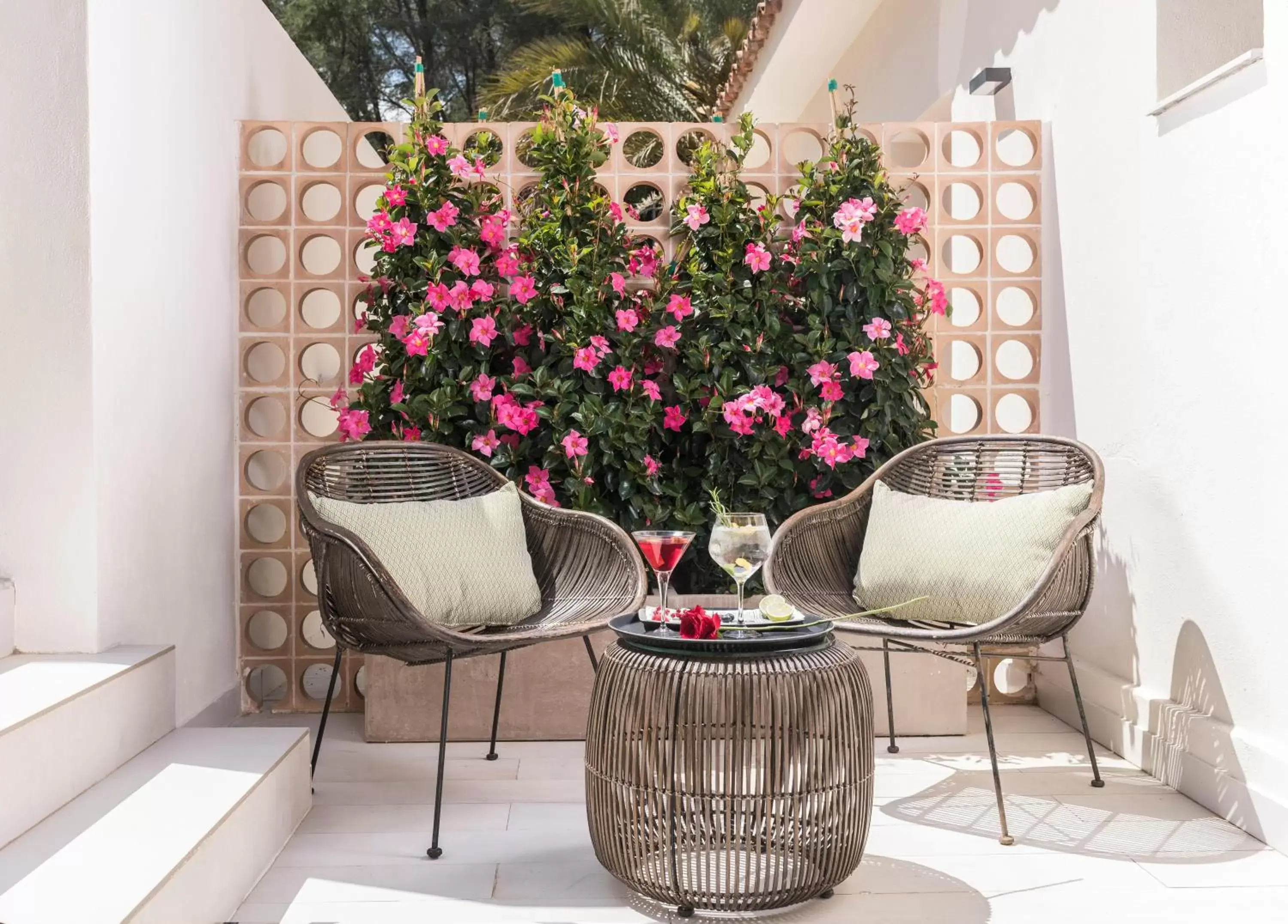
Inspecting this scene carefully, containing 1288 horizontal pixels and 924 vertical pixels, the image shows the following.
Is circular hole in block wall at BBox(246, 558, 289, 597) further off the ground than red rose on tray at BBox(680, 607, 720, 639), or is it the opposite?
red rose on tray at BBox(680, 607, 720, 639)

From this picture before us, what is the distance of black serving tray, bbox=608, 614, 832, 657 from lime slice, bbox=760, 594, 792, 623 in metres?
0.02

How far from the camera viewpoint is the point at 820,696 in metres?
1.99

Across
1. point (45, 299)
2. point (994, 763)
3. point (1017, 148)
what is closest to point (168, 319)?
point (45, 299)

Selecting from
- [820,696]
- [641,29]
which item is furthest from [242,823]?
[641,29]

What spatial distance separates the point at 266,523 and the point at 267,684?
49 cm

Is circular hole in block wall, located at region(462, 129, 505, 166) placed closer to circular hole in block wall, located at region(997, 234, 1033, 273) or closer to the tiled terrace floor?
circular hole in block wall, located at region(997, 234, 1033, 273)

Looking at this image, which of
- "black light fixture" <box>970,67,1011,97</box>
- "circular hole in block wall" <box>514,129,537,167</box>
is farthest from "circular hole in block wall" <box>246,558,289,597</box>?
"black light fixture" <box>970,67,1011,97</box>

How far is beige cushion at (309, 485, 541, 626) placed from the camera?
275cm

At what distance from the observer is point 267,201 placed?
12.6ft

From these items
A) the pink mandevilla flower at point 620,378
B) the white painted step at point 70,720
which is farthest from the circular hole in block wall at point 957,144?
the white painted step at point 70,720

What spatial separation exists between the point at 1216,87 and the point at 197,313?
2533mm

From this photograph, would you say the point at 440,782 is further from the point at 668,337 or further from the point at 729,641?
the point at 668,337

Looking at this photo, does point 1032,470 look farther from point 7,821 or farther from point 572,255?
point 7,821

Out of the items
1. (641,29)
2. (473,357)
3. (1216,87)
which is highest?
(641,29)
